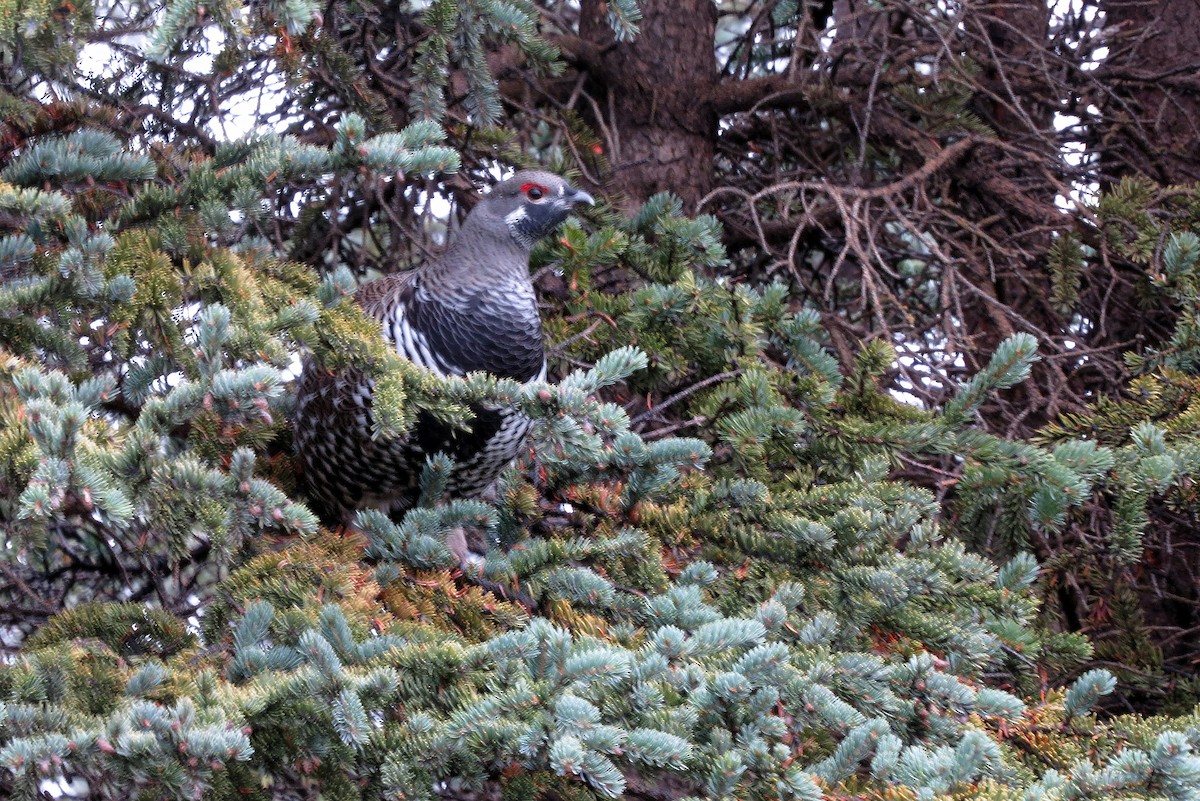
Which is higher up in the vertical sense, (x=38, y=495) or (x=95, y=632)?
(x=38, y=495)

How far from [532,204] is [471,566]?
60.5 inches

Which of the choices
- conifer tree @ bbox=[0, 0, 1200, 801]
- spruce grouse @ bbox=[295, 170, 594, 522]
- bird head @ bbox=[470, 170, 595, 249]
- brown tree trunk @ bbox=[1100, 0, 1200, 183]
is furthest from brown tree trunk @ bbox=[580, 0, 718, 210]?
brown tree trunk @ bbox=[1100, 0, 1200, 183]

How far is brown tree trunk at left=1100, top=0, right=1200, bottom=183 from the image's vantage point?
183 inches

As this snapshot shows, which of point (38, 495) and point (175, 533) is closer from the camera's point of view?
point (38, 495)

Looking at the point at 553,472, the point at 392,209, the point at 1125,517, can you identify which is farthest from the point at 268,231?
the point at 1125,517

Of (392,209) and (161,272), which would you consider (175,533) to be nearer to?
(161,272)

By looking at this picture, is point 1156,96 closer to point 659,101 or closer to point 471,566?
point 659,101

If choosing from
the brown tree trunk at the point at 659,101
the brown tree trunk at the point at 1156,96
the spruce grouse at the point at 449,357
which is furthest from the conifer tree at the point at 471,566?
the brown tree trunk at the point at 1156,96

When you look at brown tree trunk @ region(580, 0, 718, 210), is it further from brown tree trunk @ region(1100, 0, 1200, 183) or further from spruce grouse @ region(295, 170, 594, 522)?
brown tree trunk @ region(1100, 0, 1200, 183)

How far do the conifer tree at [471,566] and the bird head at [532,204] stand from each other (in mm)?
568

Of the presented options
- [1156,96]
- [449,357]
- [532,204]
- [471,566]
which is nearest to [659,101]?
[532,204]

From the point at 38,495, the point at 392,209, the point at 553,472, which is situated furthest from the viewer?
the point at 392,209

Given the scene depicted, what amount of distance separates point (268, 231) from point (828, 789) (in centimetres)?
279

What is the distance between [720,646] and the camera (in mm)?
2242
